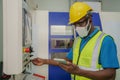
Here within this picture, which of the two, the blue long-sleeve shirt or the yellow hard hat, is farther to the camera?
the yellow hard hat

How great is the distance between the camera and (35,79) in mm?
1911

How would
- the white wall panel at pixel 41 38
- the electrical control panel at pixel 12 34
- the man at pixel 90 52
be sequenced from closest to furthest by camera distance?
1. the electrical control panel at pixel 12 34
2. the man at pixel 90 52
3. the white wall panel at pixel 41 38

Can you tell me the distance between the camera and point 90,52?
159 centimetres

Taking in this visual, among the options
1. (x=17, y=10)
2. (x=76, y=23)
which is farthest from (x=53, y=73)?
(x=17, y=10)

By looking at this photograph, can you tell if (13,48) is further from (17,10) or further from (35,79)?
(35,79)

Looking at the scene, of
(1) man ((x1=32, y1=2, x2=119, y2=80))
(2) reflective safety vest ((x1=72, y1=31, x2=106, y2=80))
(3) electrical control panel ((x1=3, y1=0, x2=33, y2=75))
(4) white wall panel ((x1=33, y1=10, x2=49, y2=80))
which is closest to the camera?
(3) electrical control panel ((x1=3, y1=0, x2=33, y2=75))

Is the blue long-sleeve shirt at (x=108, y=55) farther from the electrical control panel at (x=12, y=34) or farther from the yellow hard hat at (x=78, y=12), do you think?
the electrical control panel at (x=12, y=34)

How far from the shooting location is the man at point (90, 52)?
1423 mm

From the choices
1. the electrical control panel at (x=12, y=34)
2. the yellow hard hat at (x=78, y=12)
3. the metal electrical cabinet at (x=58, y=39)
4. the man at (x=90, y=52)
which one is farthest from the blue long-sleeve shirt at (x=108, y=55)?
the metal electrical cabinet at (x=58, y=39)

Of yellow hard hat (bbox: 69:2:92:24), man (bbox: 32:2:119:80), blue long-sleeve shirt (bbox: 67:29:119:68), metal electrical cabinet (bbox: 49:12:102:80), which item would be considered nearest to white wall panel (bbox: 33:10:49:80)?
metal electrical cabinet (bbox: 49:12:102:80)

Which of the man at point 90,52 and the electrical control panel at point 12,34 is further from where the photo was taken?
the man at point 90,52

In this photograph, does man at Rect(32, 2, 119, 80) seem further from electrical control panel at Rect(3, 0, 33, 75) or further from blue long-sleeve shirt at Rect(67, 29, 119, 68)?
electrical control panel at Rect(3, 0, 33, 75)

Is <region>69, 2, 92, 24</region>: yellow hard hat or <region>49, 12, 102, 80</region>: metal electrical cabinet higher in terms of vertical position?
<region>69, 2, 92, 24</region>: yellow hard hat

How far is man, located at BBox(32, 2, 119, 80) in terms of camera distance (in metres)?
1.42
